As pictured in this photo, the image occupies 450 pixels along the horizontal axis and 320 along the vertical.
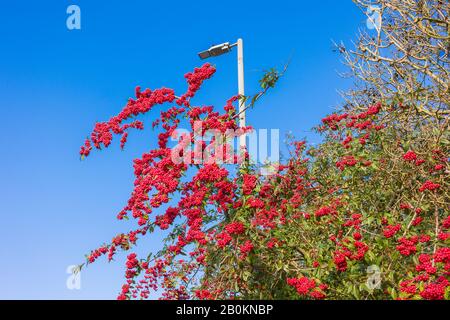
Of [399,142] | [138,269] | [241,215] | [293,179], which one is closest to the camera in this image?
[241,215]

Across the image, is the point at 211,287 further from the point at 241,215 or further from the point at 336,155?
the point at 336,155

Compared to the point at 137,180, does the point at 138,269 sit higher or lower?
lower

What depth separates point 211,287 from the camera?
6.96 metres

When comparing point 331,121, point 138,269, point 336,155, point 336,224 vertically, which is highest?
point 331,121
